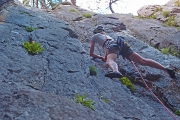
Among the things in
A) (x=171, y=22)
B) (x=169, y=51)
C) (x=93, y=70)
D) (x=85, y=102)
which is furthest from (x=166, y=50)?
(x=85, y=102)

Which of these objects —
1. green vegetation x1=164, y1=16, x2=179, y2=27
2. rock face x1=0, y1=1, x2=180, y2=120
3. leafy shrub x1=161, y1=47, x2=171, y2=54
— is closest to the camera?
rock face x1=0, y1=1, x2=180, y2=120

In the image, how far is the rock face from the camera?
3850 mm

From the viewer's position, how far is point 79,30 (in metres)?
10.4

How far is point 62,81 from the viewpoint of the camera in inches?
216

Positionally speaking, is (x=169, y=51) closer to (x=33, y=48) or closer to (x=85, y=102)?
(x=33, y=48)

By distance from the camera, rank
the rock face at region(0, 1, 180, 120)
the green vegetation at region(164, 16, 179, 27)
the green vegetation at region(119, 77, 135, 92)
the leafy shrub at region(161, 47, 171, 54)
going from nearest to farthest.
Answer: the rock face at region(0, 1, 180, 120)
the green vegetation at region(119, 77, 135, 92)
the leafy shrub at region(161, 47, 171, 54)
the green vegetation at region(164, 16, 179, 27)

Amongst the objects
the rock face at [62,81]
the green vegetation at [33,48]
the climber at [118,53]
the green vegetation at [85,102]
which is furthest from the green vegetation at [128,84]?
the green vegetation at [33,48]

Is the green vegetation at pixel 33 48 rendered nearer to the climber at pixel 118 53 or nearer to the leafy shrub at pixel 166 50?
the climber at pixel 118 53

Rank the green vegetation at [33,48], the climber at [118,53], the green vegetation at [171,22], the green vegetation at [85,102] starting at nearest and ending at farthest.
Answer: the green vegetation at [85,102]
the green vegetation at [33,48]
the climber at [118,53]
the green vegetation at [171,22]

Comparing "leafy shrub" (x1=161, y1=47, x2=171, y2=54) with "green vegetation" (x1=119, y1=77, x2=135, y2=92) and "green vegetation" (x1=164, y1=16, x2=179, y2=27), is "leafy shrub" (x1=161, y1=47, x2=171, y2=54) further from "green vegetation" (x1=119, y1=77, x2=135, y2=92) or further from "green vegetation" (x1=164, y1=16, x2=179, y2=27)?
"green vegetation" (x1=164, y1=16, x2=179, y2=27)

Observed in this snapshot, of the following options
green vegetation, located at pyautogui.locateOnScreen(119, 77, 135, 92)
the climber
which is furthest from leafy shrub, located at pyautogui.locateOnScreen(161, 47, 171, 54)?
green vegetation, located at pyautogui.locateOnScreen(119, 77, 135, 92)

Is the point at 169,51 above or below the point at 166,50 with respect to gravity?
below

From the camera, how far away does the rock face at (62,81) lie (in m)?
3.85

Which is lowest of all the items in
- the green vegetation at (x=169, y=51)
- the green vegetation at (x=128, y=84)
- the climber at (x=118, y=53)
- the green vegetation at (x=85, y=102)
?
the green vegetation at (x=128, y=84)
